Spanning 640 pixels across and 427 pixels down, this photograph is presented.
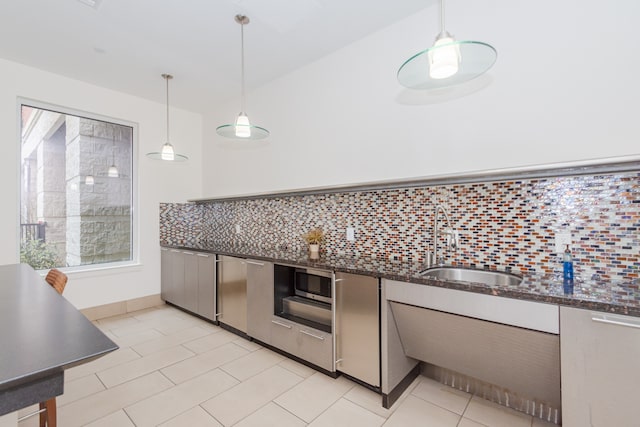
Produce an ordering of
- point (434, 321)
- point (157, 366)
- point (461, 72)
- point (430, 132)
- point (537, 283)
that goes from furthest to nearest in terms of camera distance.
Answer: point (157, 366)
point (430, 132)
point (434, 321)
point (537, 283)
point (461, 72)

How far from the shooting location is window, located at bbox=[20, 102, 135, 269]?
10.5 ft

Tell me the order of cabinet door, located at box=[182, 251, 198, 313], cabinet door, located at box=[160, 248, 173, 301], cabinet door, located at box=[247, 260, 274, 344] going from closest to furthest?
cabinet door, located at box=[247, 260, 274, 344], cabinet door, located at box=[182, 251, 198, 313], cabinet door, located at box=[160, 248, 173, 301]

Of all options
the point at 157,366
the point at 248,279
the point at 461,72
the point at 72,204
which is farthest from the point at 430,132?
the point at 72,204

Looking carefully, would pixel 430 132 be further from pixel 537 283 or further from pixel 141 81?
pixel 141 81

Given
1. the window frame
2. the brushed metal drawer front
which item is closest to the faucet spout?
the brushed metal drawer front

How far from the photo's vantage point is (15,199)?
3006 mm

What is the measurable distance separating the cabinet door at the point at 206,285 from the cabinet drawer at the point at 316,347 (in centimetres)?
135

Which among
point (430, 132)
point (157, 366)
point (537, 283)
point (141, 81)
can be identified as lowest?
point (157, 366)

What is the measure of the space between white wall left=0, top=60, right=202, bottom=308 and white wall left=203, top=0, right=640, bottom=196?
181 cm

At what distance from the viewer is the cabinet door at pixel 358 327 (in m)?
1.95

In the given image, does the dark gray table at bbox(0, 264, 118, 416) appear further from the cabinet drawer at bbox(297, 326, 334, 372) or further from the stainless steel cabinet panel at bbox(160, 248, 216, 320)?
the stainless steel cabinet panel at bbox(160, 248, 216, 320)

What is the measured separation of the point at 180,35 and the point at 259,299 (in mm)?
2502

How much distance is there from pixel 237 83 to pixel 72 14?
1.55 m

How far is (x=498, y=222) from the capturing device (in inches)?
76.8
